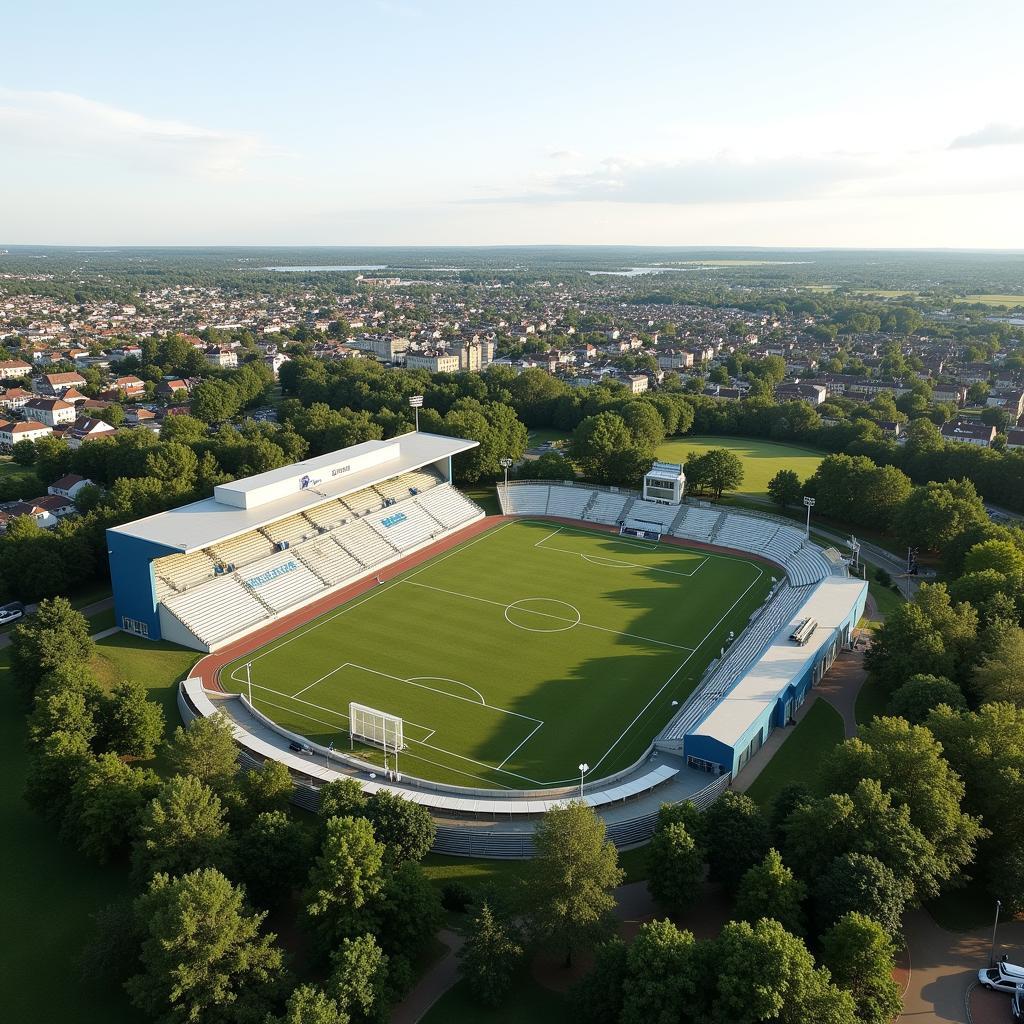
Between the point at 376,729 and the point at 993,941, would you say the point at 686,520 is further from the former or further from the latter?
A: the point at 993,941

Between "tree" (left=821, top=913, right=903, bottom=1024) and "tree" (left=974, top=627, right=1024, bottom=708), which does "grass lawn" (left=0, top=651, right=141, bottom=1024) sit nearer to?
"tree" (left=821, top=913, right=903, bottom=1024)

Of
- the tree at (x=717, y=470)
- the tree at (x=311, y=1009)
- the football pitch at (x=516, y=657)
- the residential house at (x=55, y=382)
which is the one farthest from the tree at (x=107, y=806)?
the residential house at (x=55, y=382)

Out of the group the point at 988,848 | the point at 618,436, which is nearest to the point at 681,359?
the point at 618,436

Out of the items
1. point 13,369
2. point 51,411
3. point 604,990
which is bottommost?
point 604,990

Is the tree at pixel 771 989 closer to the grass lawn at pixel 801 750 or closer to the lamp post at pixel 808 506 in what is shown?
the grass lawn at pixel 801 750

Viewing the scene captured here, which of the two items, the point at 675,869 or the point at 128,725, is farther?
the point at 128,725

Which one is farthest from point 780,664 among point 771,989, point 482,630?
point 771,989

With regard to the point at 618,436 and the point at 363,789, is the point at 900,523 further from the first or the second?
the point at 363,789
